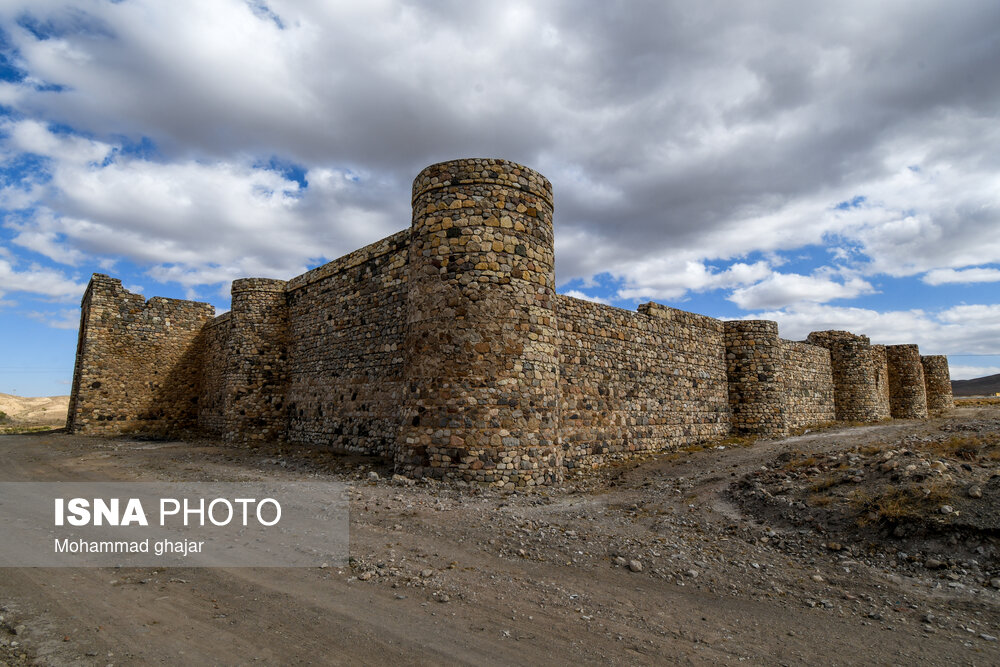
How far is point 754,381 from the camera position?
1761 cm

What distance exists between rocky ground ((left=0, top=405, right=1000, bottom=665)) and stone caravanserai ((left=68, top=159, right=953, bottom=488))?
1.88 meters

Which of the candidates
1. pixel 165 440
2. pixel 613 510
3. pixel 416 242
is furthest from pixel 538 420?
pixel 165 440

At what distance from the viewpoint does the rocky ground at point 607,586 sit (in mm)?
3822

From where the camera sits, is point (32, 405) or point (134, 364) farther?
point (32, 405)

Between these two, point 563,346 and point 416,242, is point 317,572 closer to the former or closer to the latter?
point 416,242

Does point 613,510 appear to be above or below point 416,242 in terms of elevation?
below

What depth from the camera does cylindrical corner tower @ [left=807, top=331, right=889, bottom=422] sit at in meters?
23.4

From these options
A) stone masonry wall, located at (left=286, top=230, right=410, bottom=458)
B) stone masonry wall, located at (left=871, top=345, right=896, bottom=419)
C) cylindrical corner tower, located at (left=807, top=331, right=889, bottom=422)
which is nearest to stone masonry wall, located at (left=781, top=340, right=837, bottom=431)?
cylindrical corner tower, located at (left=807, top=331, right=889, bottom=422)

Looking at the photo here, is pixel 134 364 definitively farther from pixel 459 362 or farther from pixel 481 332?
pixel 481 332

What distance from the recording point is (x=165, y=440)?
19.6m

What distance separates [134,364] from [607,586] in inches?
905

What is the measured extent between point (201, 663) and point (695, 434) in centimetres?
1476

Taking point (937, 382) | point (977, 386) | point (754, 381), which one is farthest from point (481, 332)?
point (977, 386)

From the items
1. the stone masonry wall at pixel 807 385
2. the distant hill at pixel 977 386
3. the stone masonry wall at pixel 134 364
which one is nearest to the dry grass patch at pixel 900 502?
the stone masonry wall at pixel 807 385
